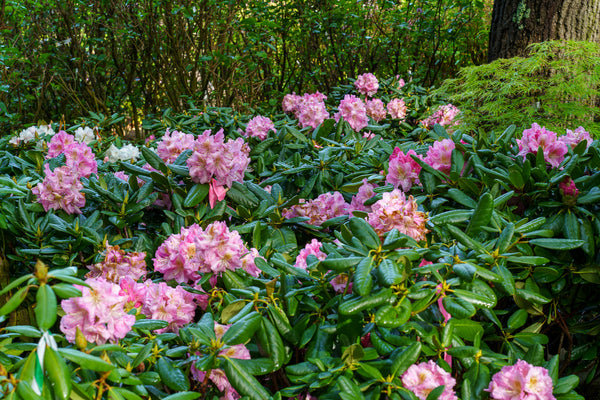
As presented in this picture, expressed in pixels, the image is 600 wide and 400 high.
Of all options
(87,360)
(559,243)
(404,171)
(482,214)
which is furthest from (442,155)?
(87,360)

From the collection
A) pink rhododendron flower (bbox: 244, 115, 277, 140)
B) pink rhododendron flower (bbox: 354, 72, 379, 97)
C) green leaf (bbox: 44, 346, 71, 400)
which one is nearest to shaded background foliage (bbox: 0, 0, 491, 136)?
pink rhododendron flower (bbox: 354, 72, 379, 97)

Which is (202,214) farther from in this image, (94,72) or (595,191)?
(94,72)

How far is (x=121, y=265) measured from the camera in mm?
1595

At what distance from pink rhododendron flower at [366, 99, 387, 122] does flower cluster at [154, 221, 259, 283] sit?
2.30m

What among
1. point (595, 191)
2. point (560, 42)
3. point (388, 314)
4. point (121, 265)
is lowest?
point (121, 265)

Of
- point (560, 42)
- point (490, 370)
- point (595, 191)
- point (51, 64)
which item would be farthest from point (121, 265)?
point (51, 64)

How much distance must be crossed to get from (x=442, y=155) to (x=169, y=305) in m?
0.96

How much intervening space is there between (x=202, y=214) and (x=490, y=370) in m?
1.02

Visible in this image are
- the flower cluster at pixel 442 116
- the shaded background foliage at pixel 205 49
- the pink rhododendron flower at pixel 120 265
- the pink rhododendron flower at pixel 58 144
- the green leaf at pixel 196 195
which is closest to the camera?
the pink rhododendron flower at pixel 120 265

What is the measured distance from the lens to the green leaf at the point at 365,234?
1.14 metres

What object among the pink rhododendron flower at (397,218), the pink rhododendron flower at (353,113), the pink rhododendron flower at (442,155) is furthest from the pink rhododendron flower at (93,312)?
the pink rhododendron flower at (353,113)

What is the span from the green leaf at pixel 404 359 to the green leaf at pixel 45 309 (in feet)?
2.05


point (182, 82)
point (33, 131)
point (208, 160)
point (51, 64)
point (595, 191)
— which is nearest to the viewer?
point (595, 191)

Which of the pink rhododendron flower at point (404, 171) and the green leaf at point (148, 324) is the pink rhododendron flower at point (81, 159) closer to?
the green leaf at point (148, 324)
